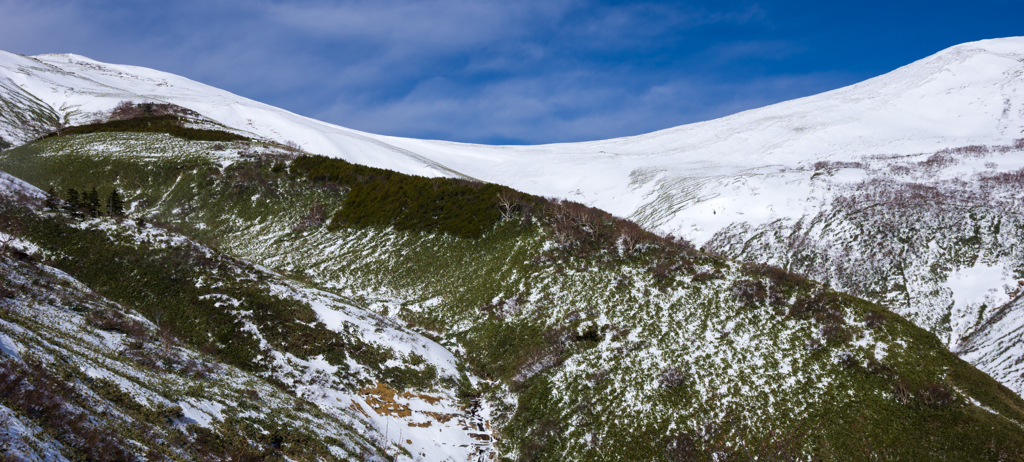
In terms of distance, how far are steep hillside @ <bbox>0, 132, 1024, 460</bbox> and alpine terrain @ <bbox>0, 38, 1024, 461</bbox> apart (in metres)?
0.13

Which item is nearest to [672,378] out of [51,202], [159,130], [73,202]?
[51,202]

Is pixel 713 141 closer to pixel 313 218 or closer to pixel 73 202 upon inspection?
pixel 313 218

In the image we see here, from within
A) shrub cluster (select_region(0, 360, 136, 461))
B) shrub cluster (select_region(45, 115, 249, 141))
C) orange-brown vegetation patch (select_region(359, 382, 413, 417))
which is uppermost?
shrub cluster (select_region(45, 115, 249, 141))

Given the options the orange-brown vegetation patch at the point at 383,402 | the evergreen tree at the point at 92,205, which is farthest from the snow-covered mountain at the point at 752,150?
the evergreen tree at the point at 92,205

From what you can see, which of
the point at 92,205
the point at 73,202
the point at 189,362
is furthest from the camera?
the point at 92,205

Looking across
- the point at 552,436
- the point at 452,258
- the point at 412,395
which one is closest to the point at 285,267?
the point at 452,258

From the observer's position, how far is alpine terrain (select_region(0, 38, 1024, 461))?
1598 cm

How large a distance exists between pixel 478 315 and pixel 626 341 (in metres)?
9.08

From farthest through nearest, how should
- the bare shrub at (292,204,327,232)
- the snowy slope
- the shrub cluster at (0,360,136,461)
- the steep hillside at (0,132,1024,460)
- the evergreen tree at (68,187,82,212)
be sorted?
the snowy slope, the bare shrub at (292,204,327,232), the evergreen tree at (68,187,82,212), the steep hillside at (0,132,1024,460), the shrub cluster at (0,360,136,461)

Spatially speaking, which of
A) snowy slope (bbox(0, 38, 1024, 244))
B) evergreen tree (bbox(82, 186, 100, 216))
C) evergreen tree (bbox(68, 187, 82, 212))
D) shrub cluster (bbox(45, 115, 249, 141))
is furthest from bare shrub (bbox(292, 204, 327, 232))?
snowy slope (bbox(0, 38, 1024, 244))

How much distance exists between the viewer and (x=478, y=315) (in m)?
28.9

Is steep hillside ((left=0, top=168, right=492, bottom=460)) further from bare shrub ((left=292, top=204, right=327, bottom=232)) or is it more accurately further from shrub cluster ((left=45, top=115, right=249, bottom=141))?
shrub cluster ((left=45, top=115, right=249, bottom=141))

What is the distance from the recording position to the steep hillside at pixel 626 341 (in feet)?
60.2

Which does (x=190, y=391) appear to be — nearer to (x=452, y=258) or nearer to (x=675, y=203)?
(x=452, y=258)
